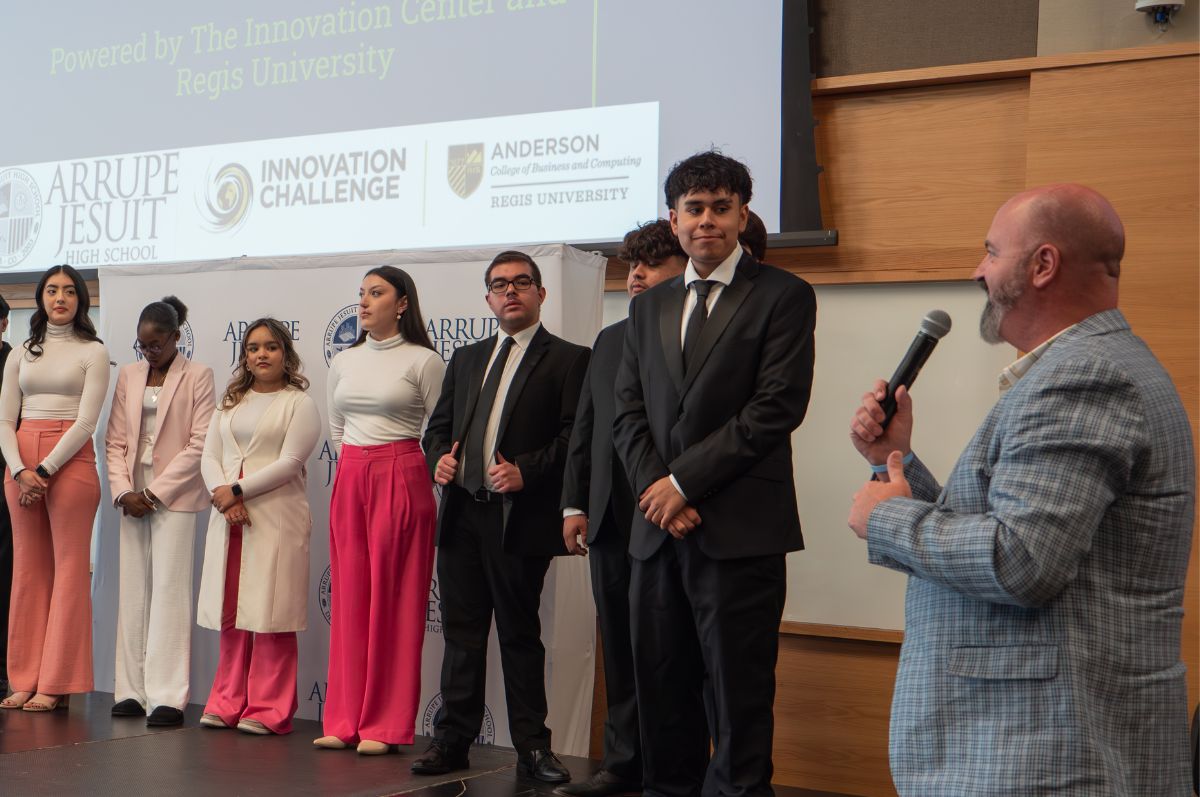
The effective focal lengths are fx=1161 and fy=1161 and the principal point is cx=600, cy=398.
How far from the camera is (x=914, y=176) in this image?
401cm

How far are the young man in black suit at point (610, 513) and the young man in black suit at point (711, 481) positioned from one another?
12.7 inches

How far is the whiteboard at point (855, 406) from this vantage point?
385cm

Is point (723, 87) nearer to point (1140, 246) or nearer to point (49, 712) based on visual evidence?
point (1140, 246)

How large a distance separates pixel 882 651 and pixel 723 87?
205 centimetres

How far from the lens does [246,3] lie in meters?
5.23

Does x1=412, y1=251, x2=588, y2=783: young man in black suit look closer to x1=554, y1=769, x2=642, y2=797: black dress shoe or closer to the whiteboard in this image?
x1=554, y1=769, x2=642, y2=797: black dress shoe

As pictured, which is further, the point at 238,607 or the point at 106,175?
the point at 106,175

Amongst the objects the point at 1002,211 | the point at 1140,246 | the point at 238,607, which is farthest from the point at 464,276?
the point at 1002,211

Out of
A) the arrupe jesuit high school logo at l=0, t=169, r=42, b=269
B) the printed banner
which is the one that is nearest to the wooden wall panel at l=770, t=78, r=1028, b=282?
the printed banner

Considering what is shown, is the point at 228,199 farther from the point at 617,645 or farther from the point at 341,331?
the point at 617,645

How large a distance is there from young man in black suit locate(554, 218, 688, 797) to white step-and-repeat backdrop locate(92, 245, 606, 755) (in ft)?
1.85

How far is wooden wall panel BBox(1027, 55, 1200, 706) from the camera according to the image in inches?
141

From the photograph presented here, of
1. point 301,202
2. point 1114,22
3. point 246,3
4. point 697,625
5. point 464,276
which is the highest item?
point 246,3

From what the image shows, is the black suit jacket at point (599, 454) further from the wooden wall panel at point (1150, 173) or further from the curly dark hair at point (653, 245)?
the wooden wall panel at point (1150, 173)
